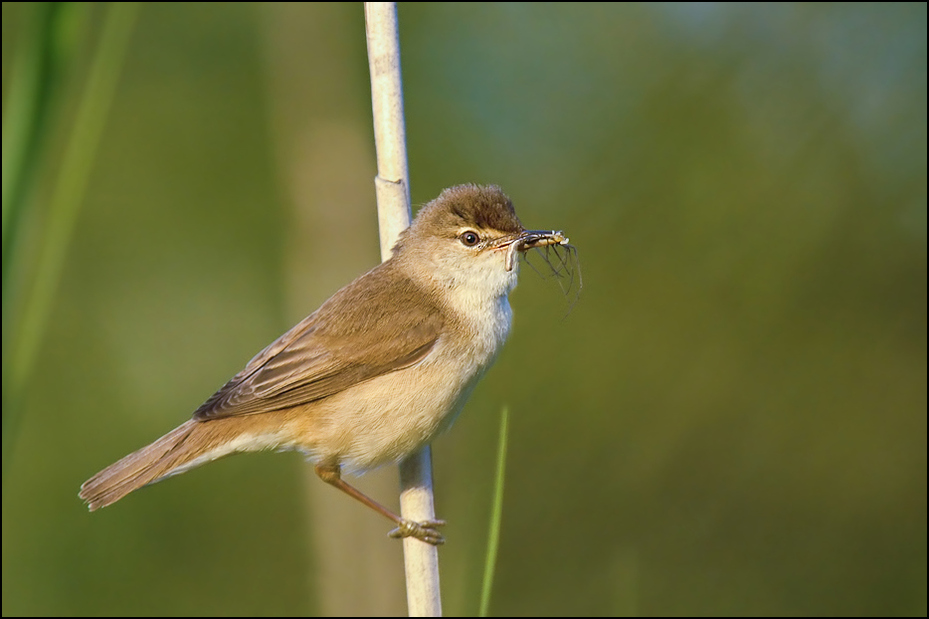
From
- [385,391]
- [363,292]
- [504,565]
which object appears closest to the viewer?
[385,391]

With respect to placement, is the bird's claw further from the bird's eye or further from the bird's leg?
the bird's eye

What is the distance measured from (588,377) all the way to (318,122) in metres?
1.94

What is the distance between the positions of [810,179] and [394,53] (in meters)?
2.90

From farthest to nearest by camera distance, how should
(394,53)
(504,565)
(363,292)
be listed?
(504,565) → (363,292) → (394,53)

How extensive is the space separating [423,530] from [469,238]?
98 cm

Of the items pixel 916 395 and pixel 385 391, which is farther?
pixel 916 395

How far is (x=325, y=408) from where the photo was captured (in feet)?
9.28

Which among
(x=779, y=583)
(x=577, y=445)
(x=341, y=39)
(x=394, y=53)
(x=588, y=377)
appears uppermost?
(x=341, y=39)

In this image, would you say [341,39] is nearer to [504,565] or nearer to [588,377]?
[588,377]

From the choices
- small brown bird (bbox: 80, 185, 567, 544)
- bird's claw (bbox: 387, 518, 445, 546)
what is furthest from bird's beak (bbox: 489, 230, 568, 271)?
bird's claw (bbox: 387, 518, 445, 546)

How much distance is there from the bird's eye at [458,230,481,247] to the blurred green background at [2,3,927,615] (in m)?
1.39

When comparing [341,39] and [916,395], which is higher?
[341,39]

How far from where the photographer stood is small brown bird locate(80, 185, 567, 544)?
8.87ft

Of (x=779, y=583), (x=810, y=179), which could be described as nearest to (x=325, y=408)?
(x=779, y=583)
